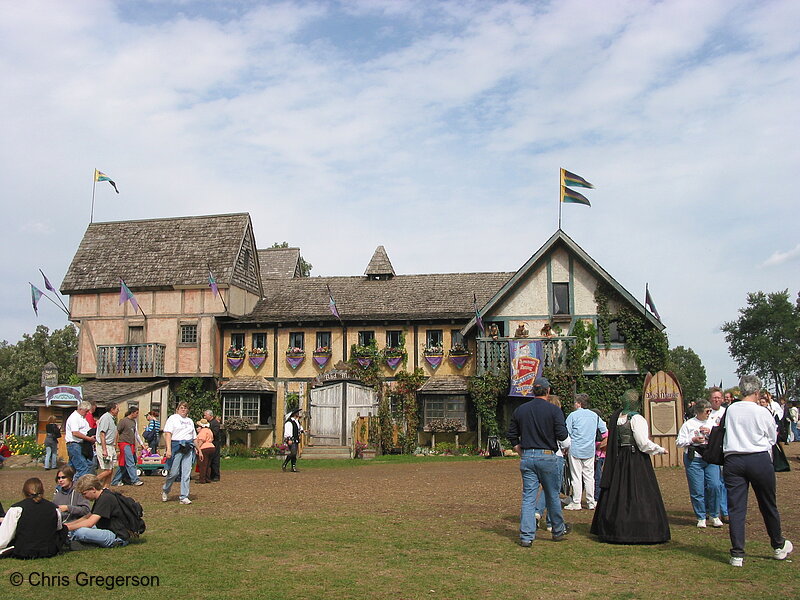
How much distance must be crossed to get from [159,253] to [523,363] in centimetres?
1740

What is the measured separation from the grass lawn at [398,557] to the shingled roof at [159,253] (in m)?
20.4

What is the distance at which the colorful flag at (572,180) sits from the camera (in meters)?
30.1

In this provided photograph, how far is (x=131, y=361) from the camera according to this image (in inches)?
1356

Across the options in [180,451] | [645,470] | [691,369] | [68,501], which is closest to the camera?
[645,470]

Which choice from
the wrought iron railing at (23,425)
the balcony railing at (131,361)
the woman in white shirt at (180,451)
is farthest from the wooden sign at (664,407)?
the wrought iron railing at (23,425)

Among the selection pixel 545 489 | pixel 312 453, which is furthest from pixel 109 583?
pixel 312 453

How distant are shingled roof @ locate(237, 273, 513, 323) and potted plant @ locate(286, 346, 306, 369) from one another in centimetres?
132

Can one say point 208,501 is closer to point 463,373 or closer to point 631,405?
point 631,405

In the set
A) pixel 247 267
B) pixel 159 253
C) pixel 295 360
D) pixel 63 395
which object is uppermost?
pixel 159 253

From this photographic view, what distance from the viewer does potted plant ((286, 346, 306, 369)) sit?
111 ft

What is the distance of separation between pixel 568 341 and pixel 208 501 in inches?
729

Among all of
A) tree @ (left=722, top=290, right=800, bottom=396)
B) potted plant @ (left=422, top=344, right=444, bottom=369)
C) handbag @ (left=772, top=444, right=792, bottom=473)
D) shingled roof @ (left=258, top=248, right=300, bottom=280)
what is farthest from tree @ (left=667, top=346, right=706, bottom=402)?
handbag @ (left=772, top=444, right=792, bottom=473)

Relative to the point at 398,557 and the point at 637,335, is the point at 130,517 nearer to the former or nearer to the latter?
the point at 398,557

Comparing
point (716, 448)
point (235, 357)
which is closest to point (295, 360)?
point (235, 357)
